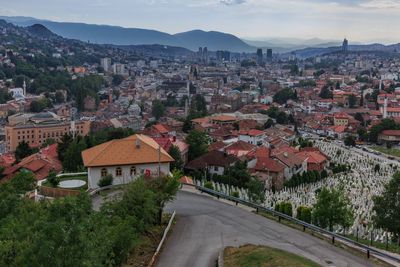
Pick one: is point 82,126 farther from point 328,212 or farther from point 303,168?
point 328,212

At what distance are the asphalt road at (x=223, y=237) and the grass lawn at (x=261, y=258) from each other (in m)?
0.33

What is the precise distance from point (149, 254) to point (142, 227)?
0.50 m

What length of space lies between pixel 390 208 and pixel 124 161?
7129mm

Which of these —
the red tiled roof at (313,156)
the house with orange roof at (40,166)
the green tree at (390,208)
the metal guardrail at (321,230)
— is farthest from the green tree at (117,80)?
the green tree at (390,208)

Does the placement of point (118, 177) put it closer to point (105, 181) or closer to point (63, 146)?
point (105, 181)

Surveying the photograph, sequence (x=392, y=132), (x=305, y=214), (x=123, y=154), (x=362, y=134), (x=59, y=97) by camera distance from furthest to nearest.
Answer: (x=59, y=97) < (x=362, y=134) < (x=392, y=132) < (x=123, y=154) < (x=305, y=214)

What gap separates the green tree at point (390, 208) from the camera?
12414 millimetres

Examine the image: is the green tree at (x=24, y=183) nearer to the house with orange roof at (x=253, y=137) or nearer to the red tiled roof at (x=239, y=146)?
the red tiled roof at (x=239, y=146)

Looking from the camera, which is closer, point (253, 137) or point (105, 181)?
point (105, 181)

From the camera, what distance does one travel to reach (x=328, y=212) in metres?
13.3

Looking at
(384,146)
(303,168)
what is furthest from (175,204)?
(384,146)

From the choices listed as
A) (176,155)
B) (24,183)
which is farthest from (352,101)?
(24,183)

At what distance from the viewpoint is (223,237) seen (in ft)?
35.7

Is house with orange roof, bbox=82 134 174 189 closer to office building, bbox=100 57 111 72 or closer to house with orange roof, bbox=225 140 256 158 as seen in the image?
house with orange roof, bbox=225 140 256 158
